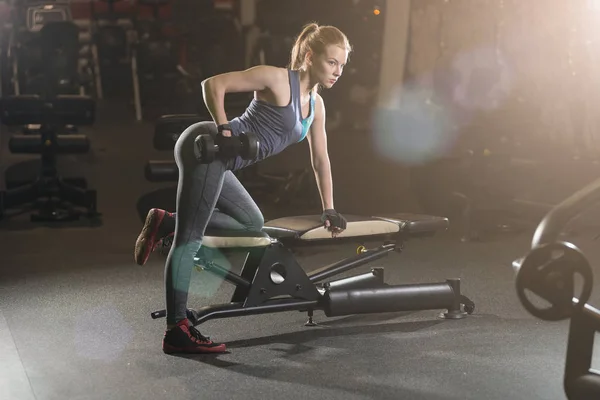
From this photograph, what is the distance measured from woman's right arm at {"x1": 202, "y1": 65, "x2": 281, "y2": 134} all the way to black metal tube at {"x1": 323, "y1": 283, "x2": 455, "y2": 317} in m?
0.86

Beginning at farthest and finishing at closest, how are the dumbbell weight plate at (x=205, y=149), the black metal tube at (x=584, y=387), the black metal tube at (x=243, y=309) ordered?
the black metal tube at (x=243, y=309) → the dumbbell weight plate at (x=205, y=149) → the black metal tube at (x=584, y=387)

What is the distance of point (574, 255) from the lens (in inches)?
79.8

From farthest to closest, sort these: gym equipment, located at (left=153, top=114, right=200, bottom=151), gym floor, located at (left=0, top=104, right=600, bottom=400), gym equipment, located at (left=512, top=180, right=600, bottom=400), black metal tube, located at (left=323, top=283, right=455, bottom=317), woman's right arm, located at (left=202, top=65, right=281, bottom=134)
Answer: gym equipment, located at (left=153, top=114, right=200, bottom=151)
black metal tube, located at (left=323, top=283, right=455, bottom=317)
woman's right arm, located at (left=202, top=65, right=281, bottom=134)
gym floor, located at (left=0, top=104, right=600, bottom=400)
gym equipment, located at (left=512, top=180, right=600, bottom=400)

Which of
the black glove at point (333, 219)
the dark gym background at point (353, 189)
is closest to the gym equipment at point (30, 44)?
the dark gym background at point (353, 189)

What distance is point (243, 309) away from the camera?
3.37 metres

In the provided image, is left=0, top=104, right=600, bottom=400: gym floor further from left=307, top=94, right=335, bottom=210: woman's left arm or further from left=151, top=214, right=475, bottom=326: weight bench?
left=307, top=94, right=335, bottom=210: woman's left arm

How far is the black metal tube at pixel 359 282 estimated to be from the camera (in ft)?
12.1

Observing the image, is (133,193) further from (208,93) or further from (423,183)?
(208,93)

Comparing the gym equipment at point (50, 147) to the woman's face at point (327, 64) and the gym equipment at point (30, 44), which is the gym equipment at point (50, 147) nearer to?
the gym equipment at point (30, 44)

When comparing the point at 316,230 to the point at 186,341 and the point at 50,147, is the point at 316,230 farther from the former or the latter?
the point at 50,147

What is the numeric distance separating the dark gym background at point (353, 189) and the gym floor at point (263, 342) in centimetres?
1

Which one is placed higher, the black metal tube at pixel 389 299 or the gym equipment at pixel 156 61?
the gym equipment at pixel 156 61

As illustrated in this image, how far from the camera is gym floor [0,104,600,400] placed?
289cm

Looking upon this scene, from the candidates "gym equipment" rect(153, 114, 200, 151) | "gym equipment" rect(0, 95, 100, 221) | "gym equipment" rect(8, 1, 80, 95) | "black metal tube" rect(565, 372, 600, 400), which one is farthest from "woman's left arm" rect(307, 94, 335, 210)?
"gym equipment" rect(8, 1, 80, 95)
